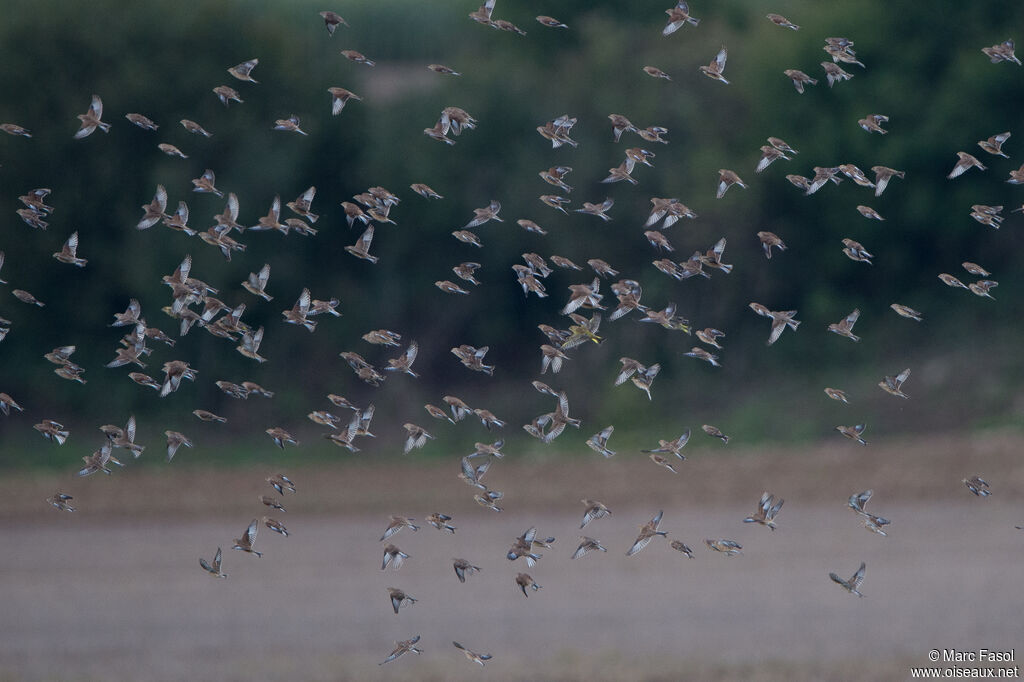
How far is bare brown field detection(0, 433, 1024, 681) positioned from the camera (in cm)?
1264

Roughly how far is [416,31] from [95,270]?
9.44m

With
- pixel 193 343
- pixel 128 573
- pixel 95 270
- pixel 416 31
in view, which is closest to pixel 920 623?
pixel 128 573

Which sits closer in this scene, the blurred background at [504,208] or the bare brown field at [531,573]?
the bare brown field at [531,573]

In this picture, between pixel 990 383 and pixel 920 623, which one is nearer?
pixel 920 623

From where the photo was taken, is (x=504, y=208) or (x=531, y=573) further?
(x=504, y=208)

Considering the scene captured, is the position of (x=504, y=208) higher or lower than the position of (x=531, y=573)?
higher

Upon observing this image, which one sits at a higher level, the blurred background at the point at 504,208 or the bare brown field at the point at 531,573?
the blurred background at the point at 504,208

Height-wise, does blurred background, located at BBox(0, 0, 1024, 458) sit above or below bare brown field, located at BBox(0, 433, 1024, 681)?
above

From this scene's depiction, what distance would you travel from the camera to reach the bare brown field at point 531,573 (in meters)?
12.6

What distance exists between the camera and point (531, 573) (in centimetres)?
1591

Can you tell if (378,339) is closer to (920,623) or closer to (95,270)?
(920,623)

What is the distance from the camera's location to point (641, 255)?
25641 millimetres

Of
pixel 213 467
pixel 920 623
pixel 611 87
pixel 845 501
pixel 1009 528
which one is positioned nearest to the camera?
pixel 920 623

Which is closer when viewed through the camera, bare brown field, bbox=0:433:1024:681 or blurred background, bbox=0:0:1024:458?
bare brown field, bbox=0:433:1024:681
